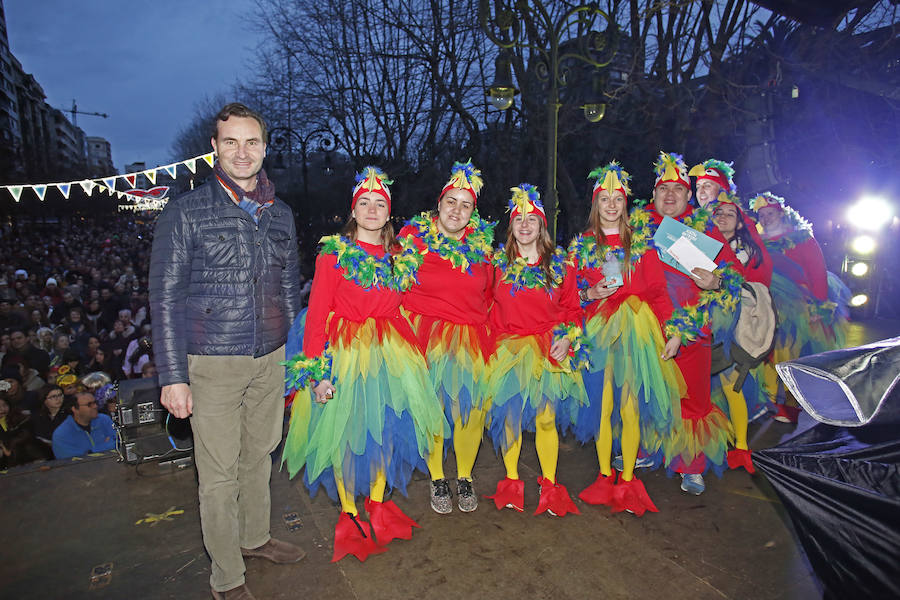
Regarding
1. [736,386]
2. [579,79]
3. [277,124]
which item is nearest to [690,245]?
[736,386]

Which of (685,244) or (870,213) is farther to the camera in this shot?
(870,213)

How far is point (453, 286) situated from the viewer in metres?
3.35

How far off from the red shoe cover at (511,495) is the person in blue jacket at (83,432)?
3.53 m

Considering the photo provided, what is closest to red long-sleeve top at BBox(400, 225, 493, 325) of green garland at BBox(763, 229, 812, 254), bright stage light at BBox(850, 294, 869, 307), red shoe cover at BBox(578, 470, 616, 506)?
red shoe cover at BBox(578, 470, 616, 506)

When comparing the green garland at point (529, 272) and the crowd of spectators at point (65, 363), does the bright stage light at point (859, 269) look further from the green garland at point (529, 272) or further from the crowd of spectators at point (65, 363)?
the crowd of spectators at point (65, 363)

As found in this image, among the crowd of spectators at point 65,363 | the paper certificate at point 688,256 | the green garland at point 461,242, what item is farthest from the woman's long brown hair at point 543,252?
the crowd of spectators at point 65,363

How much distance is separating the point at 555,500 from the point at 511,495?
28 centimetres

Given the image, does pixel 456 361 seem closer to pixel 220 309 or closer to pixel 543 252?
pixel 543 252

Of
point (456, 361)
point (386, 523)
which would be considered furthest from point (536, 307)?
point (386, 523)

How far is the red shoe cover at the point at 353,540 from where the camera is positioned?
3000 millimetres

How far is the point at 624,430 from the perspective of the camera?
3480 millimetres

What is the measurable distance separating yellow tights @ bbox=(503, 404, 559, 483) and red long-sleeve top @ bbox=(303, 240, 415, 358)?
0.94m

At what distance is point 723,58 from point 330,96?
35.3 ft

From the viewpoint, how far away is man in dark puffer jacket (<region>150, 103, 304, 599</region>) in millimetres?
2412
